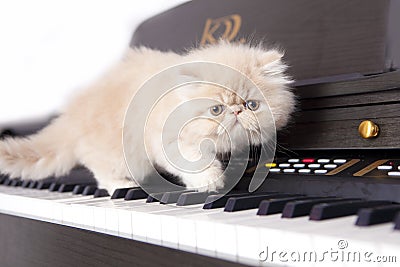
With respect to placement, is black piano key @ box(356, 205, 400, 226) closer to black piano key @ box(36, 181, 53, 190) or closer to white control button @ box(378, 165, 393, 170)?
white control button @ box(378, 165, 393, 170)

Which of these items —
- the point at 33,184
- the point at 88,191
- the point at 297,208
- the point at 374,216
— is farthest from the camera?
the point at 33,184

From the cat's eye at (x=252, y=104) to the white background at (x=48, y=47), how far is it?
1.28m

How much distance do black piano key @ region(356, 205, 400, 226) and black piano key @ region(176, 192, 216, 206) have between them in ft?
1.34

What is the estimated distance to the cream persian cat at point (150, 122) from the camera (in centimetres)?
117

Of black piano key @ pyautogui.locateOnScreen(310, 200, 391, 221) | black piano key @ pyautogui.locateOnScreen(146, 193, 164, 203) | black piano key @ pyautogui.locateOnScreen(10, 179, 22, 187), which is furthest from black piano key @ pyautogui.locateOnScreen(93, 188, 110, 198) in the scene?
black piano key @ pyautogui.locateOnScreen(310, 200, 391, 221)

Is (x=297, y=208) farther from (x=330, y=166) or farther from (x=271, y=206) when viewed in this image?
(x=330, y=166)

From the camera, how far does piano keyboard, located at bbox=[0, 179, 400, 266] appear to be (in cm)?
66

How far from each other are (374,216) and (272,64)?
555 mm

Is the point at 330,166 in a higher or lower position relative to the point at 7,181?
higher

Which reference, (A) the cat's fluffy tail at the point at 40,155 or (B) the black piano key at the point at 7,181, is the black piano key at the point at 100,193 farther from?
(B) the black piano key at the point at 7,181

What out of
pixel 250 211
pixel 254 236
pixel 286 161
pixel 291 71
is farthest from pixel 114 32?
pixel 254 236

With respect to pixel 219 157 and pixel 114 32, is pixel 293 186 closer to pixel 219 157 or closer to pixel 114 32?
pixel 219 157

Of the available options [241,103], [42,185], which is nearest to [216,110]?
[241,103]

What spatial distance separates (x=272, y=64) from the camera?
1182 millimetres
